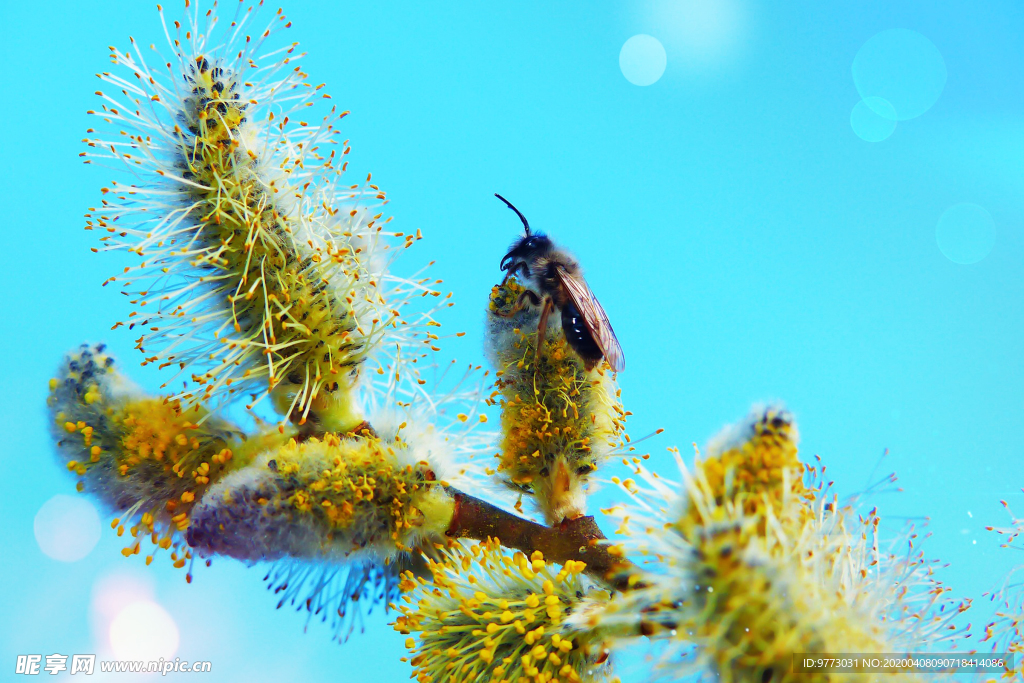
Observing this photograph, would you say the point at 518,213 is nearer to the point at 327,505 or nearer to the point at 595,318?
the point at 595,318

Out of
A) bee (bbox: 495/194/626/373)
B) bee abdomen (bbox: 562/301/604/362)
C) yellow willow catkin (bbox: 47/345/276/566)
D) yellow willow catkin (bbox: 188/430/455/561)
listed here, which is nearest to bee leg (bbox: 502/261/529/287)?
bee (bbox: 495/194/626/373)

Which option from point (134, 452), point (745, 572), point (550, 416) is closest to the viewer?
point (745, 572)

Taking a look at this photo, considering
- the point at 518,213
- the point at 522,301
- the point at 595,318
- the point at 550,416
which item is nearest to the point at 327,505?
the point at 550,416

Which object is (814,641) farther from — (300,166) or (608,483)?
(300,166)

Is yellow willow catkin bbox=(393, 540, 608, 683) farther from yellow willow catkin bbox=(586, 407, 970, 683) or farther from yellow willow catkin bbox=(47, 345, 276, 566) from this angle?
yellow willow catkin bbox=(47, 345, 276, 566)

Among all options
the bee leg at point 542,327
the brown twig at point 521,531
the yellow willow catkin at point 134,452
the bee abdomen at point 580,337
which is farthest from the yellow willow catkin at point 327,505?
the bee abdomen at point 580,337

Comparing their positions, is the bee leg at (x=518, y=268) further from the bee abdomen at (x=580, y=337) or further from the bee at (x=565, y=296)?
the bee abdomen at (x=580, y=337)
